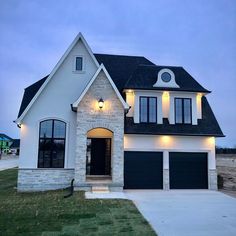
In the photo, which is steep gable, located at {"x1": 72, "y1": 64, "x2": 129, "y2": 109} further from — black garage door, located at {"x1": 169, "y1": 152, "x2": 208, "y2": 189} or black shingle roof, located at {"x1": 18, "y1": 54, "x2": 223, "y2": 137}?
black garage door, located at {"x1": 169, "y1": 152, "x2": 208, "y2": 189}

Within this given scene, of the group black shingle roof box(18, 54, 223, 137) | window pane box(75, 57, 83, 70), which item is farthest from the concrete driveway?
window pane box(75, 57, 83, 70)

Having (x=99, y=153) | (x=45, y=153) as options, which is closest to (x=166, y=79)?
(x=99, y=153)

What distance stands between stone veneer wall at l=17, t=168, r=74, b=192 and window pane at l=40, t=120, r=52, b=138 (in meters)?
1.98

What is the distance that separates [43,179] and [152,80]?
9269 mm

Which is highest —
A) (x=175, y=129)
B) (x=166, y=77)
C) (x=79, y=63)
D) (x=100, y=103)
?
(x=79, y=63)

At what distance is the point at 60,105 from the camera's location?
15.8 metres

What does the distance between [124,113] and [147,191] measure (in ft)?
15.7

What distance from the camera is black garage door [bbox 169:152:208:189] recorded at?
16328mm

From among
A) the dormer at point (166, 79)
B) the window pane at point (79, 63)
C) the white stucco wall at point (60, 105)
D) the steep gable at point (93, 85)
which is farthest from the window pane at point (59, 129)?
the dormer at point (166, 79)

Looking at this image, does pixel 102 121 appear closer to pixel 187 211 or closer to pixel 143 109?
pixel 143 109

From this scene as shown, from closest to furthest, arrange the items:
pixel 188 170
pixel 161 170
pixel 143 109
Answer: pixel 161 170, pixel 188 170, pixel 143 109

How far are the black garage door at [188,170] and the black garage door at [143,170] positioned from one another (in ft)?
2.70

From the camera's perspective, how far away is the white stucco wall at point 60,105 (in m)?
15.1

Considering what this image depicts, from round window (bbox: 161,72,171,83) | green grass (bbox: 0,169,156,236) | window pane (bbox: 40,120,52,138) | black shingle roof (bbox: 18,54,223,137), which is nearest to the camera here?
green grass (bbox: 0,169,156,236)
